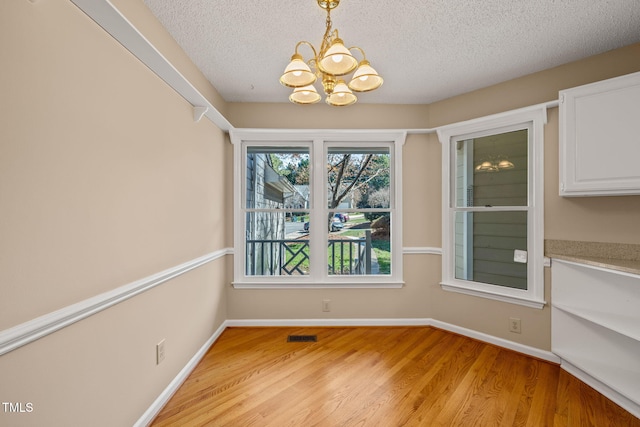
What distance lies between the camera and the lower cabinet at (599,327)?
6.34 ft

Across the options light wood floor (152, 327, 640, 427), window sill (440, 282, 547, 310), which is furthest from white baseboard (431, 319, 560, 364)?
window sill (440, 282, 547, 310)

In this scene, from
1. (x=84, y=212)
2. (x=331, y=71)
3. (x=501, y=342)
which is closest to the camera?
(x=84, y=212)

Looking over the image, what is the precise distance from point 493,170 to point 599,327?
5.00 ft

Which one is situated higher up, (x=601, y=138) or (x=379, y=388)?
(x=601, y=138)

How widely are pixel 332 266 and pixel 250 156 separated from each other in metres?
1.60

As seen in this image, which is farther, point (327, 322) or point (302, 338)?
point (327, 322)

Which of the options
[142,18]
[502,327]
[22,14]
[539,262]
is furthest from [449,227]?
[22,14]

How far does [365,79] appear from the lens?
5.57 ft

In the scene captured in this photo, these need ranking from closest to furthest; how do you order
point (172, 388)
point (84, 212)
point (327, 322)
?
1. point (84, 212)
2. point (172, 388)
3. point (327, 322)

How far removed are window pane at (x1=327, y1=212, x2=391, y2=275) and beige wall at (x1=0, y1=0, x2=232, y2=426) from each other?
170 cm

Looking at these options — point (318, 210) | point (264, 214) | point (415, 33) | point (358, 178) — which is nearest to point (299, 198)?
point (318, 210)

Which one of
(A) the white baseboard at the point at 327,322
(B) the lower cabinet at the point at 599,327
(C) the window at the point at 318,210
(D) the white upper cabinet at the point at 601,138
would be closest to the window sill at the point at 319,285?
(C) the window at the point at 318,210

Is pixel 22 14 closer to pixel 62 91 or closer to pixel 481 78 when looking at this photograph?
pixel 62 91

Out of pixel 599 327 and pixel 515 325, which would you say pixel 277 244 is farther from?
pixel 599 327
